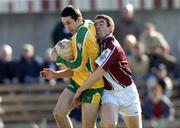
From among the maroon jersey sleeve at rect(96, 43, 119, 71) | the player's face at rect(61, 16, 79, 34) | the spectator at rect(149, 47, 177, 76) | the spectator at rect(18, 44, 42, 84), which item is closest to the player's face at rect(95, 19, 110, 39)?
the maroon jersey sleeve at rect(96, 43, 119, 71)

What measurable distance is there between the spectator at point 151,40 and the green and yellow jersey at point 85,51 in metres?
7.30

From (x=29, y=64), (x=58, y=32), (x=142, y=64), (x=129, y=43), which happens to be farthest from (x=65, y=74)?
(x=58, y=32)

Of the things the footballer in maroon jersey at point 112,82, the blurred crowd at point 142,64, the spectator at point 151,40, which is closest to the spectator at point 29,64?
the blurred crowd at point 142,64

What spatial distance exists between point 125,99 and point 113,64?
526mm

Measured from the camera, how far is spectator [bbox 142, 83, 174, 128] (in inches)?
776

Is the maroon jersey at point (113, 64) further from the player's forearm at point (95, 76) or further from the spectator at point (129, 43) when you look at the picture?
the spectator at point (129, 43)

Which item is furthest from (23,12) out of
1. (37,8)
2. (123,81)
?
(123,81)

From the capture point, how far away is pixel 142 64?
67.3 ft

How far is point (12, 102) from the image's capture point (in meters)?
21.4

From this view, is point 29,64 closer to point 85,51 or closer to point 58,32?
point 58,32

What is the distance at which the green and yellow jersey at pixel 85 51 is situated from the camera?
533 inches

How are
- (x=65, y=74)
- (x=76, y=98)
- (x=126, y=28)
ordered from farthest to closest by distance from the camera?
(x=126, y=28), (x=65, y=74), (x=76, y=98)

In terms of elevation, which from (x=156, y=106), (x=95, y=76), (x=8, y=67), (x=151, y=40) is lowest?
(x=156, y=106)

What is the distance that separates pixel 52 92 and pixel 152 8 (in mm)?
3167
